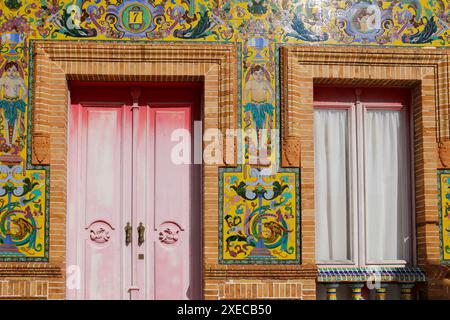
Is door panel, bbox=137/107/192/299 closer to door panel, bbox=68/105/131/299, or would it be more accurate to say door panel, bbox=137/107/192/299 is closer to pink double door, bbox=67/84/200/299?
pink double door, bbox=67/84/200/299

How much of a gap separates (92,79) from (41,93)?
1.88 feet

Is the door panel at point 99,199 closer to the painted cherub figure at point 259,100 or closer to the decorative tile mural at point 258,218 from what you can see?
the decorative tile mural at point 258,218

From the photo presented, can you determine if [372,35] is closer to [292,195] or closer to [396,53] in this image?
[396,53]

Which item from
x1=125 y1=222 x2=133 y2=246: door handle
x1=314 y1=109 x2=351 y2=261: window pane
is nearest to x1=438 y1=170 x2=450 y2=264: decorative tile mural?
x1=314 y1=109 x2=351 y2=261: window pane

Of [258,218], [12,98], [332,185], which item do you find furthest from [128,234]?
[332,185]

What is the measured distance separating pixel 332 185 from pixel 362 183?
1.07 ft

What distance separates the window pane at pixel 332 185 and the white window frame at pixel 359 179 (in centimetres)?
6

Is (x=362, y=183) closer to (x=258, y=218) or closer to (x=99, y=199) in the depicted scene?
(x=258, y=218)

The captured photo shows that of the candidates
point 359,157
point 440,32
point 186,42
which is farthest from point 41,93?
point 440,32

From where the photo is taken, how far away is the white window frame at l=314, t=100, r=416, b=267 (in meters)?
10.2

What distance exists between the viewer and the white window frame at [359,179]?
10.2 m

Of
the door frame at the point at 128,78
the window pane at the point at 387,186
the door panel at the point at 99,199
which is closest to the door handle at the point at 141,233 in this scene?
the door panel at the point at 99,199

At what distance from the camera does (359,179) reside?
404 inches

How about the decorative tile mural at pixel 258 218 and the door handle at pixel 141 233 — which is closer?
the decorative tile mural at pixel 258 218
